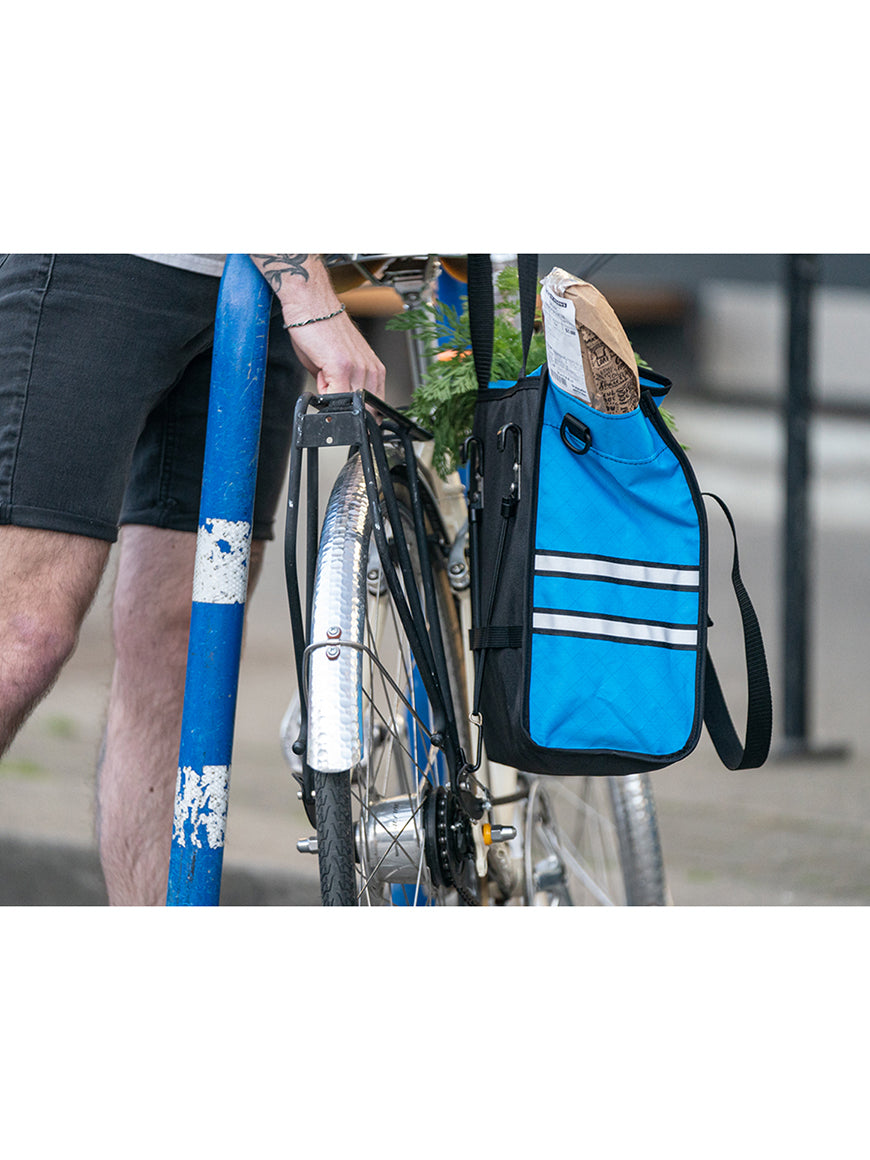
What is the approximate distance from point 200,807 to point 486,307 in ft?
2.51

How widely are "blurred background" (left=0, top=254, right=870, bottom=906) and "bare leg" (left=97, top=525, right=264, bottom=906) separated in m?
0.09

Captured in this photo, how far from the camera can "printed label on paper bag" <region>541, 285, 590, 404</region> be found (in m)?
1.19

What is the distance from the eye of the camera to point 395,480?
1.51 metres

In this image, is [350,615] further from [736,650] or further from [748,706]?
[736,650]

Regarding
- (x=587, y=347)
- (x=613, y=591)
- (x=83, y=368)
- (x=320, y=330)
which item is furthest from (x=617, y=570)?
(x=83, y=368)

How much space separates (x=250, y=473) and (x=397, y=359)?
605 mm

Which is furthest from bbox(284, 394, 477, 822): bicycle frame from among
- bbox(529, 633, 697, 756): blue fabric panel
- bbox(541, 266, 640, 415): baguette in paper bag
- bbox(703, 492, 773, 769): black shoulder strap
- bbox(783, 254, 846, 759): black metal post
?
bbox(783, 254, 846, 759): black metal post

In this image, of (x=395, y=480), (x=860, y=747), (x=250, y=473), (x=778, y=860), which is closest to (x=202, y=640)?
(x=250, y=473)

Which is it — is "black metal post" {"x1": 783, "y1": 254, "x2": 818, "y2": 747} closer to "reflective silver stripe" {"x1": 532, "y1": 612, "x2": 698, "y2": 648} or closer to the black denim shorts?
"reflective silver stripe" {"x1": 532, "y1": 612, "x2": 698, "y2": 648}

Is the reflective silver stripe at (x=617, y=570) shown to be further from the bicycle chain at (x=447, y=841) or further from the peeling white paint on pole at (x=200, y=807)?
the peeling white paint on pole at (x=200, y=807)

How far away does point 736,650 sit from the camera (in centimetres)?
550

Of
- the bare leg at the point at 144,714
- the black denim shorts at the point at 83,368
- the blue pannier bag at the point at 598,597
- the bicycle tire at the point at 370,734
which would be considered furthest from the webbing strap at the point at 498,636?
the bare leg at the point at 144,714

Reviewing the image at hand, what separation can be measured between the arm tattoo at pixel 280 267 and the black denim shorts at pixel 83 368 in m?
0.12

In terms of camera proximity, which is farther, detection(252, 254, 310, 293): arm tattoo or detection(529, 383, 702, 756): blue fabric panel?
detection(252, 254, 310, 293): arm tattoo
